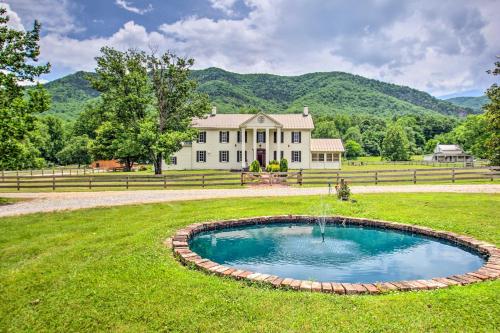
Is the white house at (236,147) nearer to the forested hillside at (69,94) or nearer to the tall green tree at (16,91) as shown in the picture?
the tall green tree at (16,91)

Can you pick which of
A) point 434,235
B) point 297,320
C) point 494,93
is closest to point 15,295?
point 297,320

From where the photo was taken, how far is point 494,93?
1142 inches

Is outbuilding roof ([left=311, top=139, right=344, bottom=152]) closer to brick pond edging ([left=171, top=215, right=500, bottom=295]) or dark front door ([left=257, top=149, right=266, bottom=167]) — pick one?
dark front door ([left=257, top=149, right=266, bottom=167])

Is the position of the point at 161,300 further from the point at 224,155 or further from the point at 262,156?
the point at 262,156

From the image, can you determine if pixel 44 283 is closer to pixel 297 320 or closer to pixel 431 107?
pixel 297 320

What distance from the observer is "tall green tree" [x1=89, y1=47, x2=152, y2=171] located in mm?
27236

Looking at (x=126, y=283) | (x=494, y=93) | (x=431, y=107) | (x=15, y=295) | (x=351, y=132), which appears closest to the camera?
A: (x=15, y=295)

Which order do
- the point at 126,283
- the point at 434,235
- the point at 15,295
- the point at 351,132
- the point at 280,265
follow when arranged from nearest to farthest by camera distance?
the point at 15,295 < the point at 126,283 < the point at 280,265 < the point at 434,235 < the point at 351,132

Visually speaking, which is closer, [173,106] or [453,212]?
[453,212]

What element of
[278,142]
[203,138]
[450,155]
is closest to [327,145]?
[278,142]

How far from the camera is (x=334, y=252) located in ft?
27.3

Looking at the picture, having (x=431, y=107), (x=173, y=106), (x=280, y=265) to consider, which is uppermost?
(x=431, y=107)

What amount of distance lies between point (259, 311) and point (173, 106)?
28.4m

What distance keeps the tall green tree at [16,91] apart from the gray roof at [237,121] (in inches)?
924
